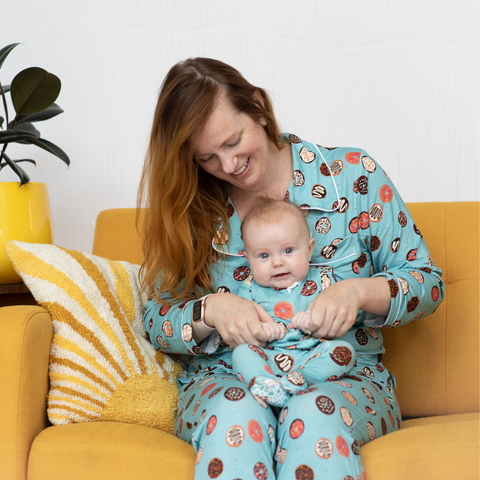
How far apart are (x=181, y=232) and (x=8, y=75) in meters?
1.43

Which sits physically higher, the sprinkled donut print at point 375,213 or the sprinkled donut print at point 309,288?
the sprinkled donut print at point 375,213

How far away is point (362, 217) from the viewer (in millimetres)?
1441

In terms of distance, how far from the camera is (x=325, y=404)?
3.40ft

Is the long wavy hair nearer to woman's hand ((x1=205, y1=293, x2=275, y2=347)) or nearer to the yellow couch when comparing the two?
woman's hand ((x1=205, y1=293, x2=275, y2=347))

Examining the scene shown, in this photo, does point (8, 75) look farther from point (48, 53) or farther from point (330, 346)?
point (330, 346)

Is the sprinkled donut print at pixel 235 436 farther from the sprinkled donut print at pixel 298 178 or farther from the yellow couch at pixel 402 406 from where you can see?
the sprinkled donut print at pixel 298 178

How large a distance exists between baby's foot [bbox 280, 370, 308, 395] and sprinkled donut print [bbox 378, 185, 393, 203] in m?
0.57

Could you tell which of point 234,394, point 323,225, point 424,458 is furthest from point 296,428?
point 323,225

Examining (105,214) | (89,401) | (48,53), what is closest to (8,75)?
(48,53)

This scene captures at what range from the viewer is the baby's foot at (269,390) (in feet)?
3.52

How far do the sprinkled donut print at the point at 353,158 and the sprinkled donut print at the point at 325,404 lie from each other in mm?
689

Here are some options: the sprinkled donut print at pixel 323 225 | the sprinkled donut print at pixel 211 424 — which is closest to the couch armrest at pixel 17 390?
the sprinkled donut print at pixel 211 424

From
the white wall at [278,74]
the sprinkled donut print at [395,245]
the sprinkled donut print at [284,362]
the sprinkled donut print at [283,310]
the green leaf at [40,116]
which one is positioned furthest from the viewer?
the white wall at [278,74]

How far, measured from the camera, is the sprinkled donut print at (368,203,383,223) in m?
1.43
